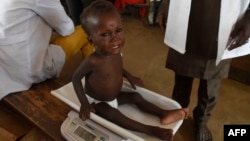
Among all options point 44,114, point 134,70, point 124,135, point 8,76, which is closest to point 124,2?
point 134,70

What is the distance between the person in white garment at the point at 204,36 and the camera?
37.5 inches

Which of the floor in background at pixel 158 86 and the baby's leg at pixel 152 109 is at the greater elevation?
the baby's leg at pixel 152 109

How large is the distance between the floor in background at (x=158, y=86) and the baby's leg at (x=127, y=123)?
42 cm

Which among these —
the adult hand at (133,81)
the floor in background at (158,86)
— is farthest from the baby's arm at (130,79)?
the floor in background at (158,86)

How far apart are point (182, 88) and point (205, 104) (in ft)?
0.45

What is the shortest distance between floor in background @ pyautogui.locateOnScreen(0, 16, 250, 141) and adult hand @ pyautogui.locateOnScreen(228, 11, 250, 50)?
576 mm

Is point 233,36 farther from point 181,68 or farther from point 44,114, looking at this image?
point 44,114

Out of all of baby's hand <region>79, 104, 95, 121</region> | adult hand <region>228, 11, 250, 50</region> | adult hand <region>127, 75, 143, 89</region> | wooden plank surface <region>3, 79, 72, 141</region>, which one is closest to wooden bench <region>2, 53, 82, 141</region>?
wooden plank surface <region>3, 79, 72, 141</region>

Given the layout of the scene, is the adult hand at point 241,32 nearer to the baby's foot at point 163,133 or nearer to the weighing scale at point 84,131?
the baby's foot at point 163,133

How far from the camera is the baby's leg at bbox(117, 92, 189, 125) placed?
0.84m

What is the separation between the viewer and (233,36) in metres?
0.98

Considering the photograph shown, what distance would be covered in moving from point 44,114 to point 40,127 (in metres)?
0.07

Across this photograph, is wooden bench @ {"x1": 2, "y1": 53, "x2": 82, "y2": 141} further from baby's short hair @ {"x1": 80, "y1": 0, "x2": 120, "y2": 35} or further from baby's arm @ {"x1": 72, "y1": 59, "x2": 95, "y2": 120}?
baby's short hair @ {"x1": 80, "y1": 0, "x2": 120, "y2": 35}

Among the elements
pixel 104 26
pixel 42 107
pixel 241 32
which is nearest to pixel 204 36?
pixel 241 32
